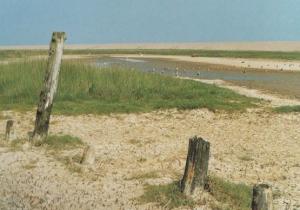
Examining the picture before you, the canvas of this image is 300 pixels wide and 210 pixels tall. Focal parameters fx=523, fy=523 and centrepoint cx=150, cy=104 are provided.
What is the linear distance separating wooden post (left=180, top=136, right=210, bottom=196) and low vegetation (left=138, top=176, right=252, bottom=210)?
0.19m

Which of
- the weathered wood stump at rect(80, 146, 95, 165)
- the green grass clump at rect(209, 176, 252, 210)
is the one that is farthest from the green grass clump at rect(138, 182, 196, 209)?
the weathered wood stump at rect(80, 146, 95, 165)

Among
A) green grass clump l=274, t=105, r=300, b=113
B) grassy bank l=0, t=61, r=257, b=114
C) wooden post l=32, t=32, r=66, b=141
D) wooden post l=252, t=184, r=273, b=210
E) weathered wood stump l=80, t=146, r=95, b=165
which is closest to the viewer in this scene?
wooden post l=252, t=184, r=273, b=210

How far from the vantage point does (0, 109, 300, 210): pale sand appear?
9.19 meters

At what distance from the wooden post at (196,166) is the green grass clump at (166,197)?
17 cm

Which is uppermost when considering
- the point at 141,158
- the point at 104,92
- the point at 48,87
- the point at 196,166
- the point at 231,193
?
the point at 48,87

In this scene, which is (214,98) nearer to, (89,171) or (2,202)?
(89,171)

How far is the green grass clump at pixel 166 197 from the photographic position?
342 inches

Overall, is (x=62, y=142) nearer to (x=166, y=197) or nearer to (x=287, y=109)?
(x=166, y=197)

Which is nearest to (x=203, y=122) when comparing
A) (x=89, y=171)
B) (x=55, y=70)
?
(x=55, y=70)

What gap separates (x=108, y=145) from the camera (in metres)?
13.1

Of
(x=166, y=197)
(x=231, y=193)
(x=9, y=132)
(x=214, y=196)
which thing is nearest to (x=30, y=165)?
(x=9, y=132)

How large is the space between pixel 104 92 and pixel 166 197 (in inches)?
492

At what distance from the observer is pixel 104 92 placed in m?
21.1

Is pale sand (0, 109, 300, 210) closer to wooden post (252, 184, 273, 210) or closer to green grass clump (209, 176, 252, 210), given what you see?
green grass clump (209, 176, 252, 210)
